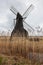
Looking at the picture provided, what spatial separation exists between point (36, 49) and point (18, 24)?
15.0 m

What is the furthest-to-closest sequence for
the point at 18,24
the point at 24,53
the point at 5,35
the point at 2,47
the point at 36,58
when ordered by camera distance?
the point at 18,24, the point at 5,35, the point at 2,47, the point at 24,53, the point at 36,58

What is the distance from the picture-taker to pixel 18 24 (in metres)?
25.2

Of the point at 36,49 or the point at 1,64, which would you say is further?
the point at 36,49

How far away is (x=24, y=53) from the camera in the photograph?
10.0m

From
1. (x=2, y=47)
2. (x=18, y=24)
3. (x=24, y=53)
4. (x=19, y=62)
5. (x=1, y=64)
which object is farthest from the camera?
(x=18, y=24)

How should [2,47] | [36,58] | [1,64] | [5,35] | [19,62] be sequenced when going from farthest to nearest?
[5,35], [2,47], [36,58], [19,62], [1,64]

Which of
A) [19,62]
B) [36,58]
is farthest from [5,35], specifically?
[19,62]

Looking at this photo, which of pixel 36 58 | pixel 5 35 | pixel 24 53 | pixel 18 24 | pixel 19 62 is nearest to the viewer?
pixel 19 62

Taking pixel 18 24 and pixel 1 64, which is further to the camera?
pixel 18 24

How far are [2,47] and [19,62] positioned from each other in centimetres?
336

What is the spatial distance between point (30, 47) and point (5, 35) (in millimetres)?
1436

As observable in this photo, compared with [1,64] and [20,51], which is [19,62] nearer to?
[1,64]

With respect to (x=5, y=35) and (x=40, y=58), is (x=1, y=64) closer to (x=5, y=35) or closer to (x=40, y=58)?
(x=40, y=58)

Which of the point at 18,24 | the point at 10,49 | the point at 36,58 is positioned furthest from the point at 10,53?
the point at 18,24
